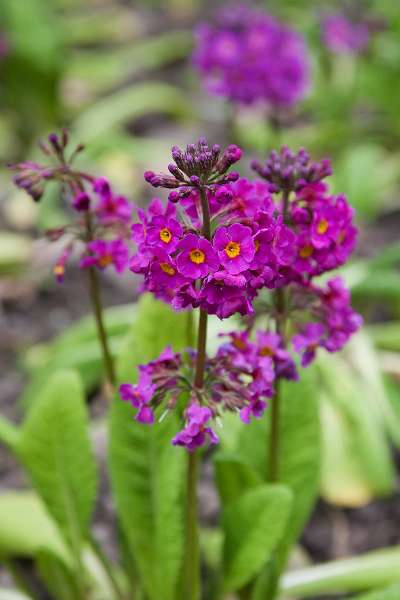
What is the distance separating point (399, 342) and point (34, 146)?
11.8 feet

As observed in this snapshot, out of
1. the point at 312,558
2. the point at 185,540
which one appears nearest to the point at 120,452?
the point at 185,540

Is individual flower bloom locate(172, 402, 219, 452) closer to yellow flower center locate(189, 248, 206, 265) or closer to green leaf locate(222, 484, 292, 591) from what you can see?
yellow flower center locate(189, 248, 206, 265)

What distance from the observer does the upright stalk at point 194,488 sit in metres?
1.64

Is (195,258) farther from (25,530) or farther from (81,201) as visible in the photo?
(25,530)

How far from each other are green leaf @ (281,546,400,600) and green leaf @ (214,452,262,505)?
0.42m

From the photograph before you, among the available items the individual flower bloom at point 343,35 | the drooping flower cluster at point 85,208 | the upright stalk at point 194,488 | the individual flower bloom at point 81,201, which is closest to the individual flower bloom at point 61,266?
the drooping flower cluster at point 85,208

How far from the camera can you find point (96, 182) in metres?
2.02

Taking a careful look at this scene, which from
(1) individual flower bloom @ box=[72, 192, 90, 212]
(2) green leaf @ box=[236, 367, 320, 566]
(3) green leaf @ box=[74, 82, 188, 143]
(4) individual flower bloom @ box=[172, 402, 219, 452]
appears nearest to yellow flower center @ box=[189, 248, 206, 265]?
(4) individual flower bloom @ box=[172, 402, 219, 452]

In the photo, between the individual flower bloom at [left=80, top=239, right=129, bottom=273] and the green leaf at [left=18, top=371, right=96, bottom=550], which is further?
the green leaf at [left=18, top=371, right=96, bottom=550]

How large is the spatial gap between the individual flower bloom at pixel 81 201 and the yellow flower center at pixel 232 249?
0.58 meters

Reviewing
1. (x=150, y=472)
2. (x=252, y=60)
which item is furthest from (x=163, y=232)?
(x=252, y=60)

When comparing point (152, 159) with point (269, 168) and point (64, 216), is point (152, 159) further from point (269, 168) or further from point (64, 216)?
point (269, 168)

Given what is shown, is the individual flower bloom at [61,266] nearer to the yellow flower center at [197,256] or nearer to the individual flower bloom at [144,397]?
the individual flower bloom at [144,397]

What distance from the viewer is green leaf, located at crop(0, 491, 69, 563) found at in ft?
9.25
